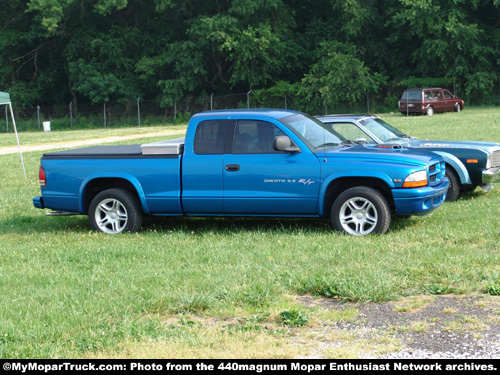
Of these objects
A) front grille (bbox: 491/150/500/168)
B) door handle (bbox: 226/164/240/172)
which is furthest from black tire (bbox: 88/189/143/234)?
front grille (bbox: 491/150/500/168)

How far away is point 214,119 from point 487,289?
182 inches

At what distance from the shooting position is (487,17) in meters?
49.2

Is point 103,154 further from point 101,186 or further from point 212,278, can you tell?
point 212,278

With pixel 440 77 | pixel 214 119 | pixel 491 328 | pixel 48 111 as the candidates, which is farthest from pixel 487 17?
pixel 491 328

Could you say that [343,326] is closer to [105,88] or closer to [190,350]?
[190,350]

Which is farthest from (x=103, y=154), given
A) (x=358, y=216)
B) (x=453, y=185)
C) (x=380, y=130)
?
(x=453, y=185)

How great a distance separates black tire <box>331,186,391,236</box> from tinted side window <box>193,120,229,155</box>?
178cm

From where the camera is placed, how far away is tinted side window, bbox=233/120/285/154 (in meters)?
9.14

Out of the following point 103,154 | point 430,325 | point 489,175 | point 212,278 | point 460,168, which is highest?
Result: point 103,154

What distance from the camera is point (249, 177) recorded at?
905 cm

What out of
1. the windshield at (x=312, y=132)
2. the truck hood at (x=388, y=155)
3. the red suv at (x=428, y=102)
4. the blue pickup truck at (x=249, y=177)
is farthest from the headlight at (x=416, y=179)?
the red suv at (x=428, y=102)

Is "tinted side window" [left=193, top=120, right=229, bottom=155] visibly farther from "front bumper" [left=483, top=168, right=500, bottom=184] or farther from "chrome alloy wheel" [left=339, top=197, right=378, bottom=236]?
"front bumper" [left=483, top=168, right=500, bottom=184]

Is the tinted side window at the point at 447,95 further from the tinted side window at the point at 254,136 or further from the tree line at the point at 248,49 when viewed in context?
the tinted side window at the point at 254,136

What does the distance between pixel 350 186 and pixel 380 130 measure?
130 inches
